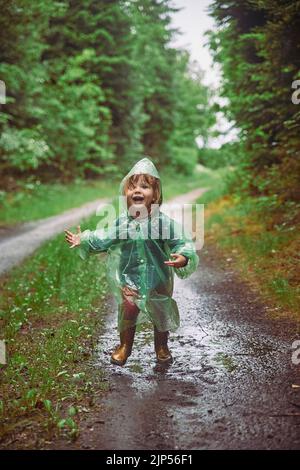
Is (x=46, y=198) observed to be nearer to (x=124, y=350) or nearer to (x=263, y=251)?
(x=263, y=251)

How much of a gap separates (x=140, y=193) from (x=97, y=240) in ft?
2.05

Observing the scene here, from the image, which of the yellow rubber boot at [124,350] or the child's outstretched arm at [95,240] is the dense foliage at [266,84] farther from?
the yellow rubber boot at [124,350]

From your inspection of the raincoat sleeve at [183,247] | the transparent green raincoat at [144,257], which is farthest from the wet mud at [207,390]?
the raincoat sleeve at [183,247]

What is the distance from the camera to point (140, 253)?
4148 mm

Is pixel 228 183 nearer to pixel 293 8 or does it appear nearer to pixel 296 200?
pixel 296 200

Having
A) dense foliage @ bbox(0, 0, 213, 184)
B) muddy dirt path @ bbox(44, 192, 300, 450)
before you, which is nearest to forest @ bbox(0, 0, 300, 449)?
muddy dirt path @ bbox(44, 192, 300, 450)

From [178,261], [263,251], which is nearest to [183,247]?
[178,261]

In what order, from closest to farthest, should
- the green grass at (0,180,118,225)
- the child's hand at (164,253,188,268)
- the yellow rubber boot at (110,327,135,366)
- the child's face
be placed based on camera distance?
the child's hand at (164,253,188,268), the child's face, the yellow rubber boot at (110,327,135,366), the green grass at (0,180,118,225)

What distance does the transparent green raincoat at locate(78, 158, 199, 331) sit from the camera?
4.09m

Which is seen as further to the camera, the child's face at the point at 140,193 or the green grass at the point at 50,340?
the child's face at the point at 140,193

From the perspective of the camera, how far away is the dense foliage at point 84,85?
14695mm

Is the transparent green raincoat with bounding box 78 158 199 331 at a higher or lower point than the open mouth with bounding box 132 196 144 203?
lower

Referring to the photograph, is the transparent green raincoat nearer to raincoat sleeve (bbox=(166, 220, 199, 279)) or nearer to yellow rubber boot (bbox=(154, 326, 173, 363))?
raincoat sleeve (bbox=(166, 220, 199, 279))
